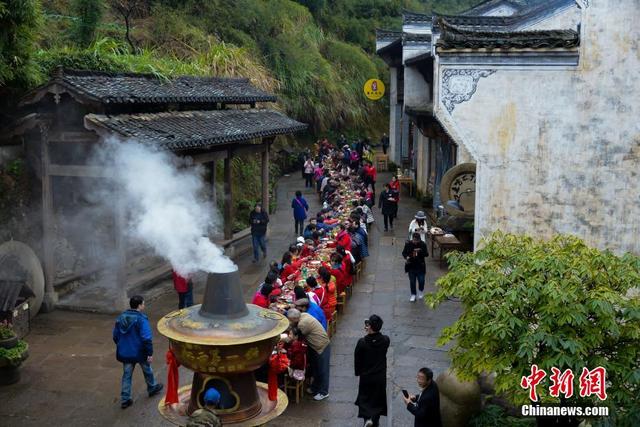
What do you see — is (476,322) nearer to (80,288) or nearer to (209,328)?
(209,328)

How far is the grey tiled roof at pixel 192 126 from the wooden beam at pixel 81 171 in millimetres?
943

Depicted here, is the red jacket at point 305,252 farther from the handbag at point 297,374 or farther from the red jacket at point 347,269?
the handbag at point 297,374

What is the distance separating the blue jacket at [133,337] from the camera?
9266 millimetres

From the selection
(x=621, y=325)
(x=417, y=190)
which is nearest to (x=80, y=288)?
(x=621, y=325)

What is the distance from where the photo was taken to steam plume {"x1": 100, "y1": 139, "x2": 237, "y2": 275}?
10867 mm

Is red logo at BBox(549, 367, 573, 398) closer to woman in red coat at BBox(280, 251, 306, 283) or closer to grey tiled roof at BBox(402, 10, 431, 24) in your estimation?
woman in red coat at BBox(280, 251, 306, 283)

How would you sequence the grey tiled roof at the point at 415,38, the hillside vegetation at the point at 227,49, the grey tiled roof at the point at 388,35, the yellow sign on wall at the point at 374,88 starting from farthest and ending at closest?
the yellow sign on wall at the point at 374,88, the grey tiled roof at the point at 388,35, the grey tiled roof at the point at 415,38, the hillside vegetation at the point at 227,49

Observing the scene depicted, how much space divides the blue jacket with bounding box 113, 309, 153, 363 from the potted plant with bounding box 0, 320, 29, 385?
1689 millimetres

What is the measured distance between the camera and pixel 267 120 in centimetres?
1941

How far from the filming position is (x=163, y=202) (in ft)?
41.0

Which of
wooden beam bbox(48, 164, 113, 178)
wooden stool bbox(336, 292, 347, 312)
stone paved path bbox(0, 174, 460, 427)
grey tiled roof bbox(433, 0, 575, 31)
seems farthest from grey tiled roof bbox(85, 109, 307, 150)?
grey tiled roof bbox(433, 0, 575, 31)

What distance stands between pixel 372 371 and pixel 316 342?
1.19 metres

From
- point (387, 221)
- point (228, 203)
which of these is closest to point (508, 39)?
point (228, 203)

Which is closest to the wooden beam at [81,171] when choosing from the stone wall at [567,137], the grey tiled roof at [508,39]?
the stone wall at [567,137]
